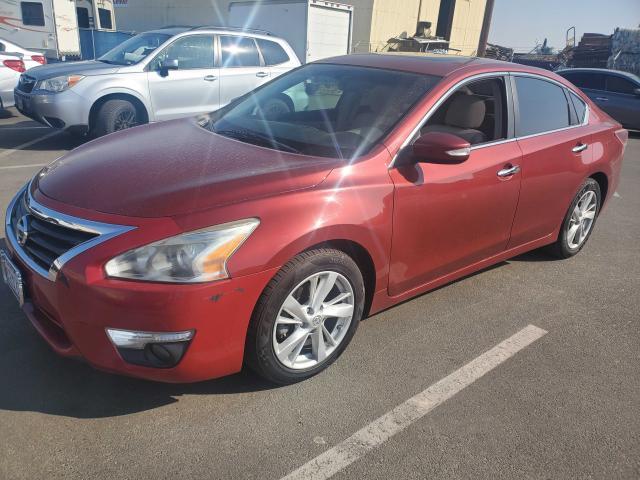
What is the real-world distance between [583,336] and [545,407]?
933mm

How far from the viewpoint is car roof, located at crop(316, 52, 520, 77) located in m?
3.40

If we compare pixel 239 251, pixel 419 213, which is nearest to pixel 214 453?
pixel 239 251

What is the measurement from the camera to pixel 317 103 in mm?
3746

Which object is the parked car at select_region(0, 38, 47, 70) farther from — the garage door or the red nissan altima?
the garage door

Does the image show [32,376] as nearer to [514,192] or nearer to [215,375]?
[215,375]

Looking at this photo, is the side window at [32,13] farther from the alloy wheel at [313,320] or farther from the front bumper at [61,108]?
the alloy wheel at [313,320]

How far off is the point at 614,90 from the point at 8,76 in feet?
41.4

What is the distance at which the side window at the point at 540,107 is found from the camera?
375cm

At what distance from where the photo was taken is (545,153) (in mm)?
3775

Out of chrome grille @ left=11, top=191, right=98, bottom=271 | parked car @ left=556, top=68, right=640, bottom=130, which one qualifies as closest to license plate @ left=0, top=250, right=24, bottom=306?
chrome grille @ left=11, top=191, right=98, bottom=271

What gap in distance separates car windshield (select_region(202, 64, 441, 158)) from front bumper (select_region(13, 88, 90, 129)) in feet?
14.2

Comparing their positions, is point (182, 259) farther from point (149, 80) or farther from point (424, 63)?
point (149, 80)

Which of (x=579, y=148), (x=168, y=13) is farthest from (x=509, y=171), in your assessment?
(x=168, y=13)

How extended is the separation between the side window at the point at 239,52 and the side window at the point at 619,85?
8682 mm
